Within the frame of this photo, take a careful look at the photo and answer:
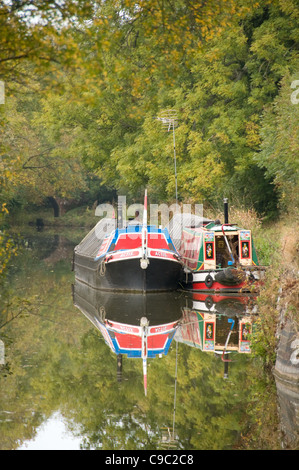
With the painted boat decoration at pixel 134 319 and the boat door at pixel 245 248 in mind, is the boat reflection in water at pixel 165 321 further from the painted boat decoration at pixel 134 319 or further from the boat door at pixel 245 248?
the boat door at pixel 245 248

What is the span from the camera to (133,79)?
9406 millimetres

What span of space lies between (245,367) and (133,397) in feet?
7.27

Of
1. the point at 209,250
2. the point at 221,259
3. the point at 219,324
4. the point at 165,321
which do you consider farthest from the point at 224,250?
the point at 219,324

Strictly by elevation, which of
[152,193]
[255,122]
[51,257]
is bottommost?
[51,257]

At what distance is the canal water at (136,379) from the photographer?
8016mm

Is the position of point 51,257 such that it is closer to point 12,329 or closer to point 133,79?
point 12,329

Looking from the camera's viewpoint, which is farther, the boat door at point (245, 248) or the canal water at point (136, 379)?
the boat door at point (245, 248)

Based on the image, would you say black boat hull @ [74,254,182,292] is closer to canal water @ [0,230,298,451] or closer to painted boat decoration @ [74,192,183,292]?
painted boat decoration @ [74,192,183,292]

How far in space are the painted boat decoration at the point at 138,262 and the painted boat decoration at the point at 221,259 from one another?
64 cm

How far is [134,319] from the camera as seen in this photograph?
1597 centimetres

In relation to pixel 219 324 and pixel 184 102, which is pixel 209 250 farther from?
pixel 184 102

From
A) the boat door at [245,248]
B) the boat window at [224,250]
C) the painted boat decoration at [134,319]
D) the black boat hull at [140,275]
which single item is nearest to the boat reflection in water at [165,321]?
A: the painted boat decoration at [134,319]
